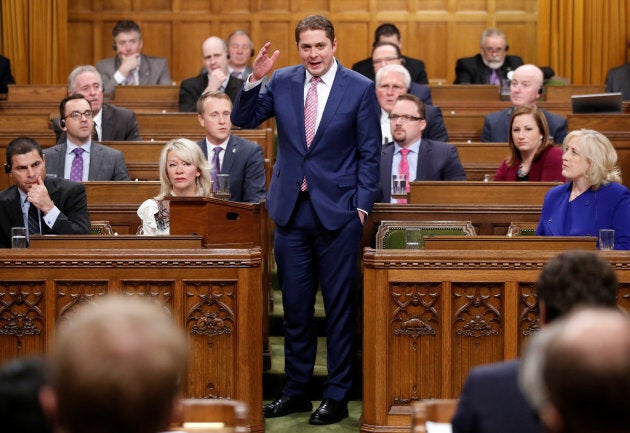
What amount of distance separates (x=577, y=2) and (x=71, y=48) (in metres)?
5.04

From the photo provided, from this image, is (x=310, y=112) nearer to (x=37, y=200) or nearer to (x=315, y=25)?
(x=315, y=25)

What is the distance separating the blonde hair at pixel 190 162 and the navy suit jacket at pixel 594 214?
1582 mm

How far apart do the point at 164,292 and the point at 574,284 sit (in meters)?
2.17

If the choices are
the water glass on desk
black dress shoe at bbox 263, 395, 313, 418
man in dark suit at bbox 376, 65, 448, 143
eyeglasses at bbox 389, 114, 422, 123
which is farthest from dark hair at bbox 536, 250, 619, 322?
man in dark suit at bbox 376, 65, 448, 143

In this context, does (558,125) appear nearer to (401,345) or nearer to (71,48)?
(401,345)

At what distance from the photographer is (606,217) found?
4.65m

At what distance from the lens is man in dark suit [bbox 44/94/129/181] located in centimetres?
601

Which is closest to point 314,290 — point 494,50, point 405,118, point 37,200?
point 37,200

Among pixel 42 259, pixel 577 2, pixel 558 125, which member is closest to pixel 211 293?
pixel 42 259

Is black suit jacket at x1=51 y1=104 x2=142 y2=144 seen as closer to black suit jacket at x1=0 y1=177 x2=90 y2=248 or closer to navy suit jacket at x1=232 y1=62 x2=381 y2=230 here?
black suit jacket at x1=0 y1=177 x2=90 y2=248

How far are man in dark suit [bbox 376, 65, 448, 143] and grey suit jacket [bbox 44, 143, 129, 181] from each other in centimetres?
172

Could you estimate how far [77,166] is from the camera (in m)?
6.09

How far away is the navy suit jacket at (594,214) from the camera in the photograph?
4.61 m

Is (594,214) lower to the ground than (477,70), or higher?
lower
